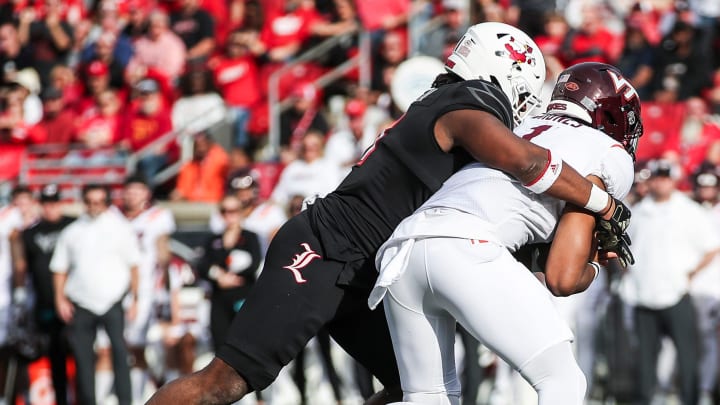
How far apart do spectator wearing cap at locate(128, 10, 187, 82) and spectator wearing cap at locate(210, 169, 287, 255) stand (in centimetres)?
343

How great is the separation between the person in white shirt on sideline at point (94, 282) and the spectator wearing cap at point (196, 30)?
4.35 metres

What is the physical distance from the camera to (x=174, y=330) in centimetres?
1016

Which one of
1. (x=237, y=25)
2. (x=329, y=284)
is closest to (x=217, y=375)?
(x=329, y=284)

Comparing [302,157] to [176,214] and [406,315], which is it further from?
[406,315]

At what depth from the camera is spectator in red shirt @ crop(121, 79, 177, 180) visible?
42.2 feet

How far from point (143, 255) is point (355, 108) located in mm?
2571

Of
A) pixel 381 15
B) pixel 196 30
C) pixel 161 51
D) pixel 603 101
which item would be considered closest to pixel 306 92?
pixel 381 15

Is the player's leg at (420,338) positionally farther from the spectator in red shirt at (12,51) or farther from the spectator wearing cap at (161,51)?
the spectator in red shirt at (12,51)

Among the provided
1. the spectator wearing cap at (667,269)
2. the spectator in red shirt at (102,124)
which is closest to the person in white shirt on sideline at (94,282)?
the spectator in red shirt at (102,124)

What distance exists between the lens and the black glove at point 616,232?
4629mm

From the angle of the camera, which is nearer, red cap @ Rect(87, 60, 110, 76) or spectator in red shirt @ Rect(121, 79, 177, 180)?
spectator in red shirt @ Rect(121, 79, 177, 180)

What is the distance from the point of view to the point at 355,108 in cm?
1166

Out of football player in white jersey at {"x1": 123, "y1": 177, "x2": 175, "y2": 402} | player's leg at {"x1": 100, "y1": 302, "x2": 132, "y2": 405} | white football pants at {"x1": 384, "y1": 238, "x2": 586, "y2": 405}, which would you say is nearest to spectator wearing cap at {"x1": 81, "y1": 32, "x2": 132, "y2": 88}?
football player in white jersey at {"x1": 123, "y1": 177, "x2": 175, "y2": 402}

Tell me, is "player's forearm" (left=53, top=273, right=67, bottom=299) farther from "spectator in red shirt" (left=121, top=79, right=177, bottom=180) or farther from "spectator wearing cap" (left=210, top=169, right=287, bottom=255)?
"spectator in red shirt" (left=121, top=79, right=177, bottom=180)
